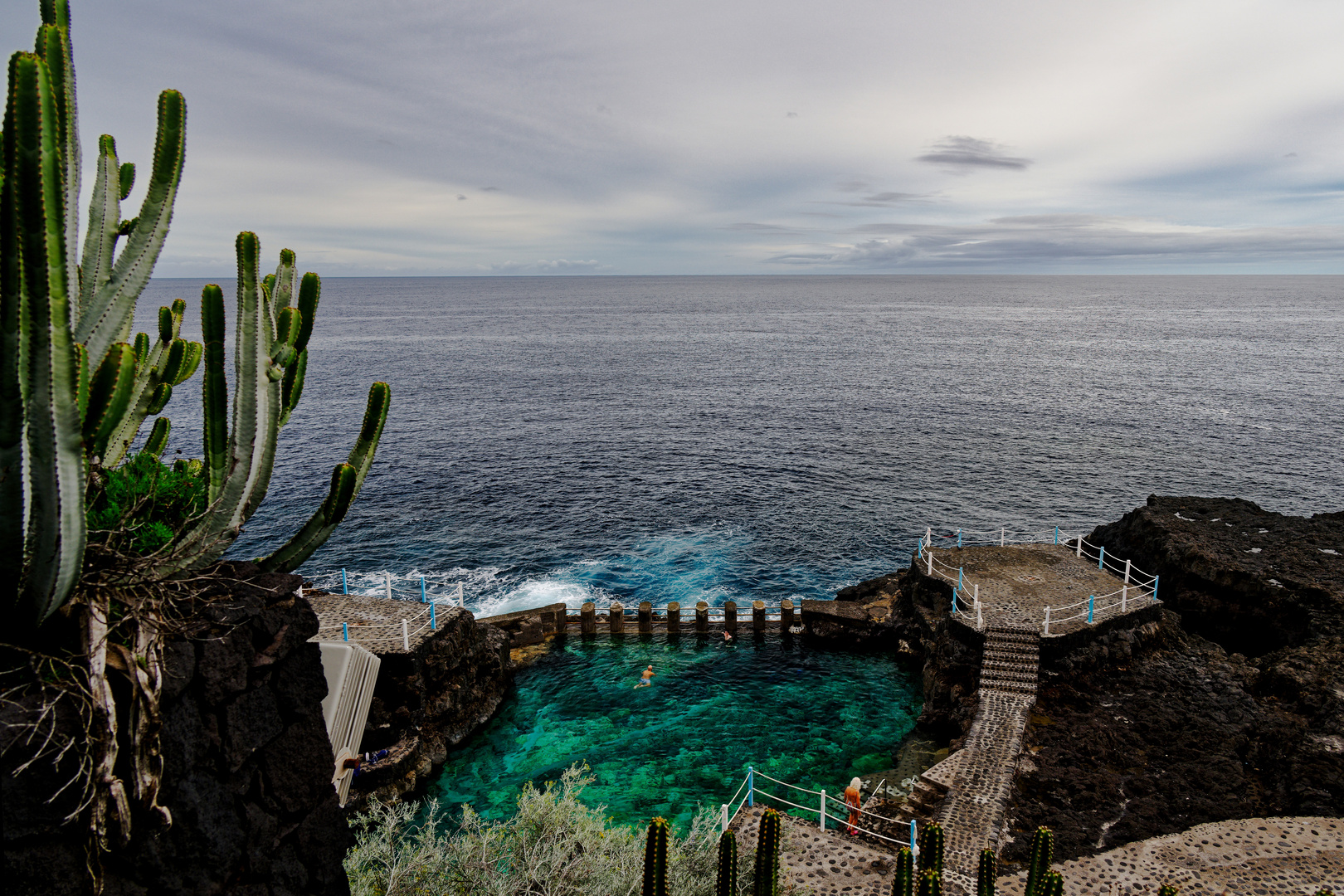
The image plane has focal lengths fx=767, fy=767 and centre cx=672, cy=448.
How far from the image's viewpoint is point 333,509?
29.6 ft

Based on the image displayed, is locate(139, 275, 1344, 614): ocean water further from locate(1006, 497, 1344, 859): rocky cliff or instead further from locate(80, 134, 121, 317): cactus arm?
locate(80, 134, 121, 317): cactus arm

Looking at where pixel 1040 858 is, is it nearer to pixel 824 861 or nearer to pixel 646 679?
pixel 824 861

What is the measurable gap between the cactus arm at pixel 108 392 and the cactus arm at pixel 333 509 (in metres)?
2.11

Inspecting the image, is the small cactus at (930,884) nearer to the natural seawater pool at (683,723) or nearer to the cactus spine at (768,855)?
the cactus spine at (768,855)

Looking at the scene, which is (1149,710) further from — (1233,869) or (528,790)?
(528,790)

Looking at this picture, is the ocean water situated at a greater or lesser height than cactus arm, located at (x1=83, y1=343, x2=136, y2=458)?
lesser

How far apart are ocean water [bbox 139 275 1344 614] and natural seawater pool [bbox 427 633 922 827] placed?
6057mm

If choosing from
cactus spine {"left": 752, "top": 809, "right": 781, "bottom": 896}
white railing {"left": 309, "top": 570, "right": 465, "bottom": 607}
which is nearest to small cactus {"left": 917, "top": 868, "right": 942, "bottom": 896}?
cactus spine {"left": 752, "top": 809, "right": 781, "bottom": 896}

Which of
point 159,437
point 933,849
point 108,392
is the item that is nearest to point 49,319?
point 108,392

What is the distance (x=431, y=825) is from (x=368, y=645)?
40.5ft

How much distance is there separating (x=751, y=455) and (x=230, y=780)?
5072cm

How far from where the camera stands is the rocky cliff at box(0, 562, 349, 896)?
621 centimetres

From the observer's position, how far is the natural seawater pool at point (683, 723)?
22.0 metres

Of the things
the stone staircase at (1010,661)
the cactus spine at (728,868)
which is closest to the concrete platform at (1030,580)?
the stone staircase at (1010,661)
